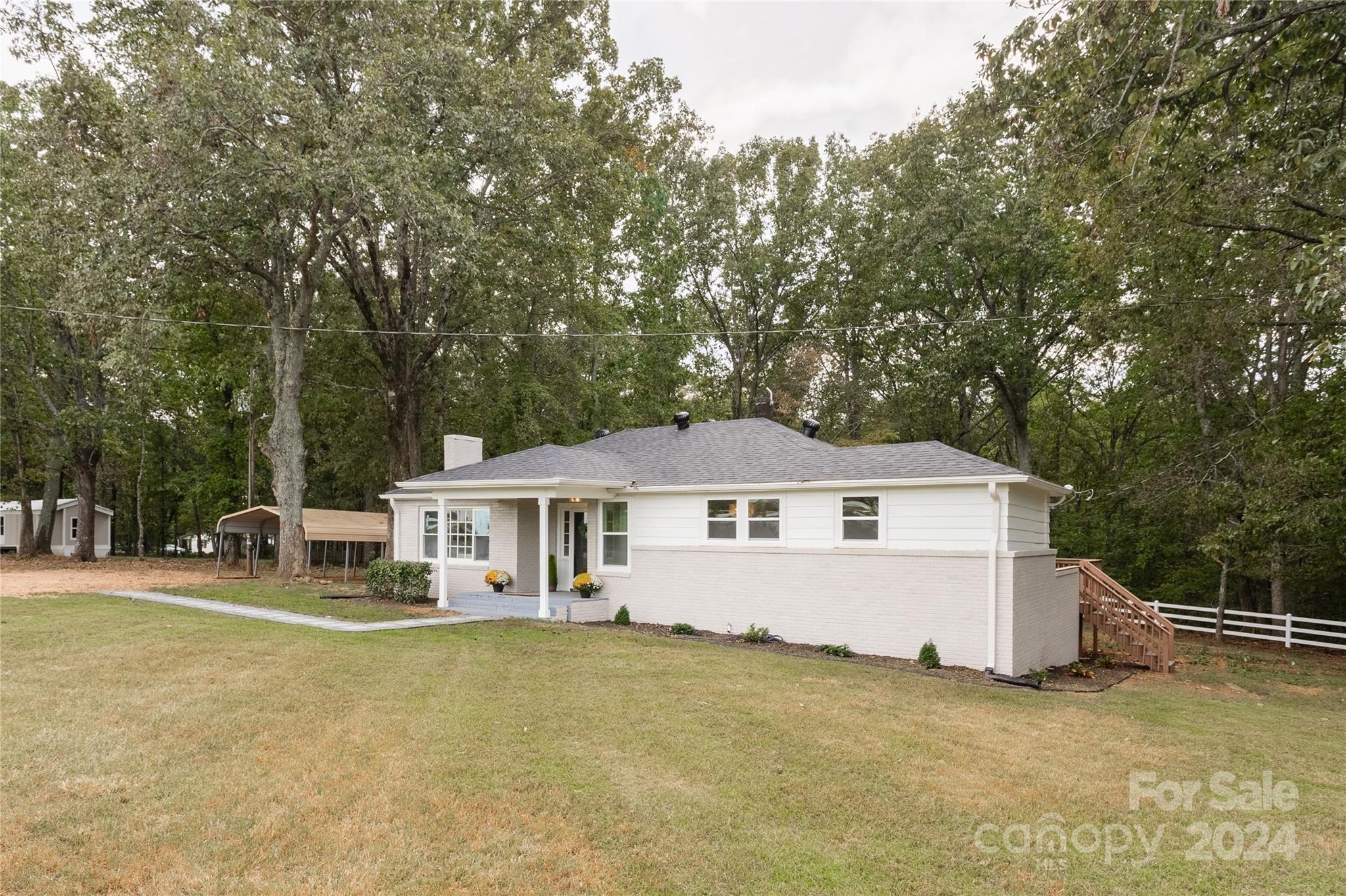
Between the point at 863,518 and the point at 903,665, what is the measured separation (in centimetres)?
244

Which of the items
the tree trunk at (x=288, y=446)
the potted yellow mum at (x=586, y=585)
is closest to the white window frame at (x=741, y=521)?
the potted yellow mum at (x=586, y=585)

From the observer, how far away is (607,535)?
15828 millimetres

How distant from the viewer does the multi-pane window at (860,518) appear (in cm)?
1243

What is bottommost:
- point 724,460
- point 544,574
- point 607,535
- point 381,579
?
point 381,579

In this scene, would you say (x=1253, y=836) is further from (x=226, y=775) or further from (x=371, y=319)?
(x=371, y=319)

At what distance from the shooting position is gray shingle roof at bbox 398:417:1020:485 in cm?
1232

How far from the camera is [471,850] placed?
14.6ft

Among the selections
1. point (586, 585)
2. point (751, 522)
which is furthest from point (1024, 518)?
point (586, 585)

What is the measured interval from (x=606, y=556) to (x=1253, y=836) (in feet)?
39.5

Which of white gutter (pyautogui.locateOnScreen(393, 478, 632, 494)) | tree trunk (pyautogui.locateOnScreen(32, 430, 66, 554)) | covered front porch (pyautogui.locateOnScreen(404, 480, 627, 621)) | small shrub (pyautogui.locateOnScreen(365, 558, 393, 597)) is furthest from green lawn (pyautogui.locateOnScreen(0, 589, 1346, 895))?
tree trunk (pyautogui.locateOnScreen(32, 430, 66, 554))

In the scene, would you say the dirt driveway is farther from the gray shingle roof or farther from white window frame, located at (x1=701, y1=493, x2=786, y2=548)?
white window frame, located at (x1=701, y1=493, x2=786, y2=548)

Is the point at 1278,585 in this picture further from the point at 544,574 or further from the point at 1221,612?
the point at 544,574

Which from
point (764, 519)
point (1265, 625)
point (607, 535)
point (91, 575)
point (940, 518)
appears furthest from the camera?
point (91, 575)

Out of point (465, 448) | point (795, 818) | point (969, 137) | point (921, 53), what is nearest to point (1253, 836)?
point (795, 818)
